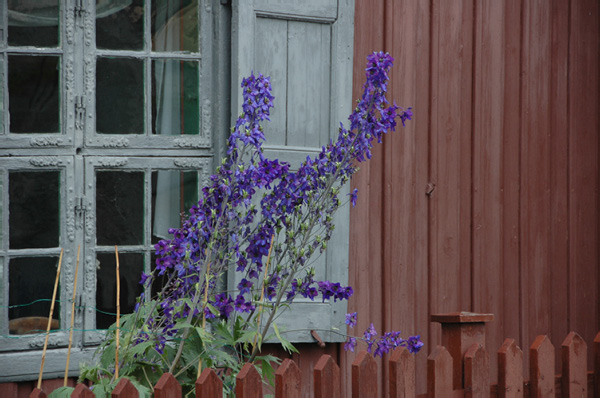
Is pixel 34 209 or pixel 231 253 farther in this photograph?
pixel 34 209

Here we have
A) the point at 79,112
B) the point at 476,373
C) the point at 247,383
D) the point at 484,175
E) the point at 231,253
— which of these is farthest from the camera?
the point at 484,175

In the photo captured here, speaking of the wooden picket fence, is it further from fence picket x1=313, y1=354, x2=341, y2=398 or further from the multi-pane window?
the multi-pane window

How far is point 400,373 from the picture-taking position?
317cm

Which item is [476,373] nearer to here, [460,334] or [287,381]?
[460,334]

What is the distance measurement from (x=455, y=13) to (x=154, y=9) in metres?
1.61

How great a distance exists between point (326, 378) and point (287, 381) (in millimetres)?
158

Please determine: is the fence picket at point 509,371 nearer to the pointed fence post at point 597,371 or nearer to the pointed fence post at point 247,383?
the pointed fence post at point 597,371

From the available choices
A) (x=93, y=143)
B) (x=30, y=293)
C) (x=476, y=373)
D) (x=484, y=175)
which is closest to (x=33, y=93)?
(x=93, y=143)

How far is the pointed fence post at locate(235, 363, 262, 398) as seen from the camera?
282 centimetres

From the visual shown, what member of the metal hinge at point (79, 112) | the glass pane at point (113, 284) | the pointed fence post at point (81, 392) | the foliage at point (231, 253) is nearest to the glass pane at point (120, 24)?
the metal hinge at point (79, 112)

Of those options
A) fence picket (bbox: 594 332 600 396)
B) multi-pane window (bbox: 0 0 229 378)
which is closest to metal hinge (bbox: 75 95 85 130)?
multi-pane window (bbox: 0 0 229 378)

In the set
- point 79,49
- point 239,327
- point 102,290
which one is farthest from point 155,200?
point 239,327

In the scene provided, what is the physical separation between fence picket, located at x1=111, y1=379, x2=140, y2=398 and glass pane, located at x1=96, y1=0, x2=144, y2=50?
195 centimetres

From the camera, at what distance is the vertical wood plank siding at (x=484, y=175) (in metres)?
4.63
